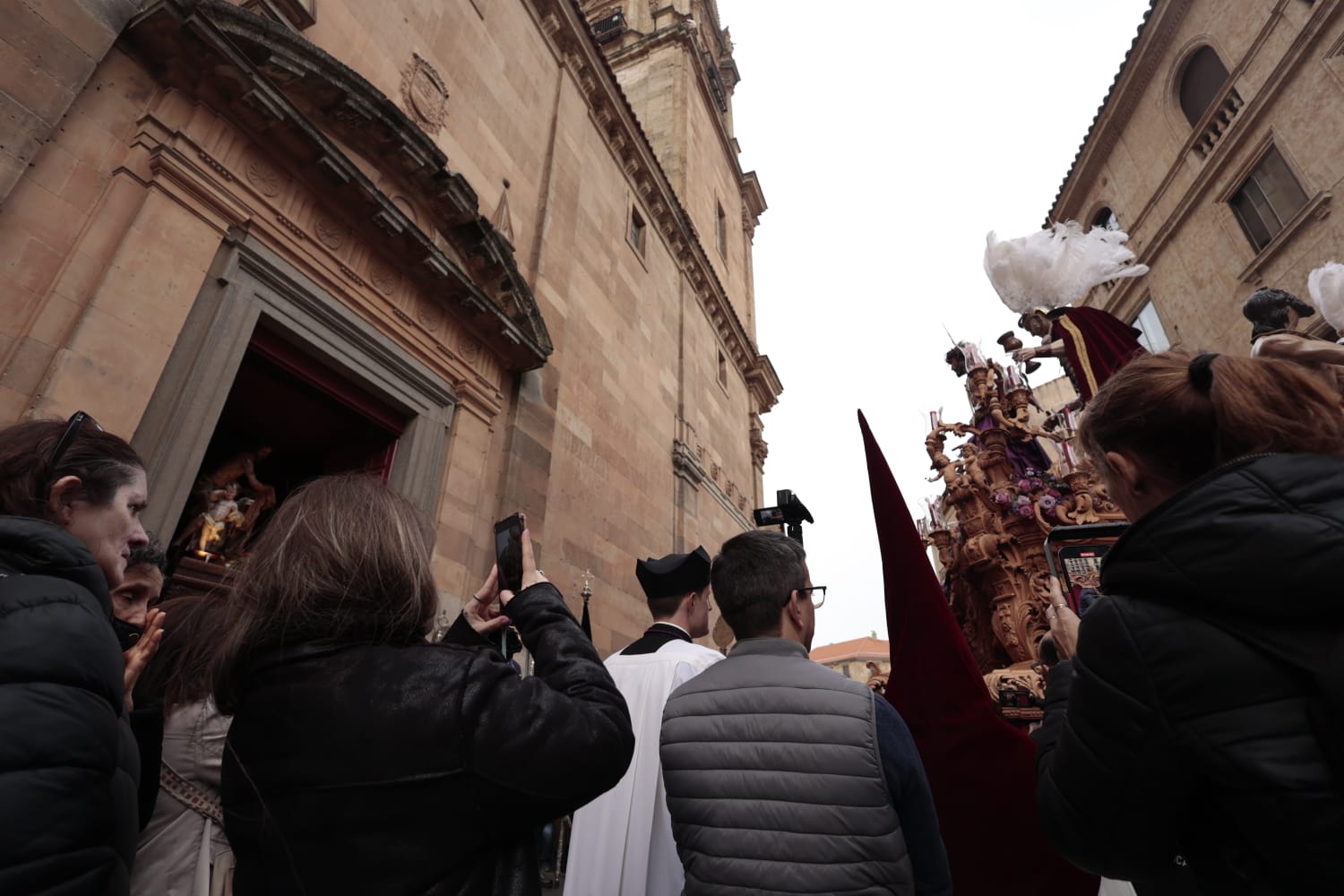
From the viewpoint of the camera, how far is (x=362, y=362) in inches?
227

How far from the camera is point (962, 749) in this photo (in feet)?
7.07

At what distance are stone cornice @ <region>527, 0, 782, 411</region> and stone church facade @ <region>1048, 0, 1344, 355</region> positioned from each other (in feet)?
31.9

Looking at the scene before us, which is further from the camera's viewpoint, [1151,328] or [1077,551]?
[1151,328]

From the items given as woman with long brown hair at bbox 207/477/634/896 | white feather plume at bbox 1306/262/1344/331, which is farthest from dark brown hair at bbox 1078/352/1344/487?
white feather plume at bbox 1306/262/1344/331

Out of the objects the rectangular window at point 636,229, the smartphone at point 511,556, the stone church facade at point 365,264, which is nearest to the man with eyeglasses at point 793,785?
the smartphone at point 511,556

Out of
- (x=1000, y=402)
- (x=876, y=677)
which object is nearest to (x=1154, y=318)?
(x=1000, y=402)

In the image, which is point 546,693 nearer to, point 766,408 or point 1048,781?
point 1048,781

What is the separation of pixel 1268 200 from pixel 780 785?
53.6ft

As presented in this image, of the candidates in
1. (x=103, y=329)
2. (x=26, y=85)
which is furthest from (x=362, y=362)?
(x=26, y=85)

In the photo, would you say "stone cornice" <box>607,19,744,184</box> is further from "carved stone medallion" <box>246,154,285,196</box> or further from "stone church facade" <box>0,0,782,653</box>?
"carved stone medallion" <box>246,154,285,196</box>

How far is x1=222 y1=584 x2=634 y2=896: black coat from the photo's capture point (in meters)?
1.11

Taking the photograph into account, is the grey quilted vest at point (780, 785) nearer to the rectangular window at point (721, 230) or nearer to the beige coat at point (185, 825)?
the beige coat at point (185, 825)

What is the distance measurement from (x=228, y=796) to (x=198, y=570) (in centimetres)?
472

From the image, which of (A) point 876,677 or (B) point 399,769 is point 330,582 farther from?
(A) point 876,677
